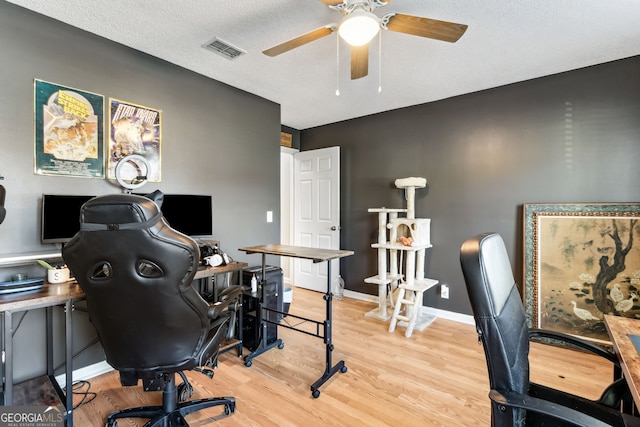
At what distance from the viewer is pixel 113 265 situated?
123 centimetres

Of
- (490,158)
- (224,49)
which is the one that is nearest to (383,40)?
(224,49)

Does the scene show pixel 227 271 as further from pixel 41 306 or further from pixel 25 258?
pixel 25 258

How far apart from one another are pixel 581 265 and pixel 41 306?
390 cm

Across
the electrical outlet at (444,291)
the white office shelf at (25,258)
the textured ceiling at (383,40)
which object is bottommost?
the electrical outlet at (444,291)

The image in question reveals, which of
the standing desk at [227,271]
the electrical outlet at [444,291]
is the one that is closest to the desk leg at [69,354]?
the standing desk at [227,271]

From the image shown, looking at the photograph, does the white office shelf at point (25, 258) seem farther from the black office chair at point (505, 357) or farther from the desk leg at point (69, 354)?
the black office chair at point (505, 357)

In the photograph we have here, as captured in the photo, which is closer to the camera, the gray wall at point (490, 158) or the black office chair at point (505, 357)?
the black office chair at point (505, 357)

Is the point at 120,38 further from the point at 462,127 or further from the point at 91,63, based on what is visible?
the point at 462,127

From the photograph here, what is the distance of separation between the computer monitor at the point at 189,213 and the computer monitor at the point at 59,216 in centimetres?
53

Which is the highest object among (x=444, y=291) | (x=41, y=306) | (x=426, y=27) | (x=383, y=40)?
(x=383, y=40)

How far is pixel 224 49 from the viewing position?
93.5 inches

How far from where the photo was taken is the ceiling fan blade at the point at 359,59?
1.92 meters

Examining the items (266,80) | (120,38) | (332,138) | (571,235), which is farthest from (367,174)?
(120,38)

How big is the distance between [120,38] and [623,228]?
4.29 metres
